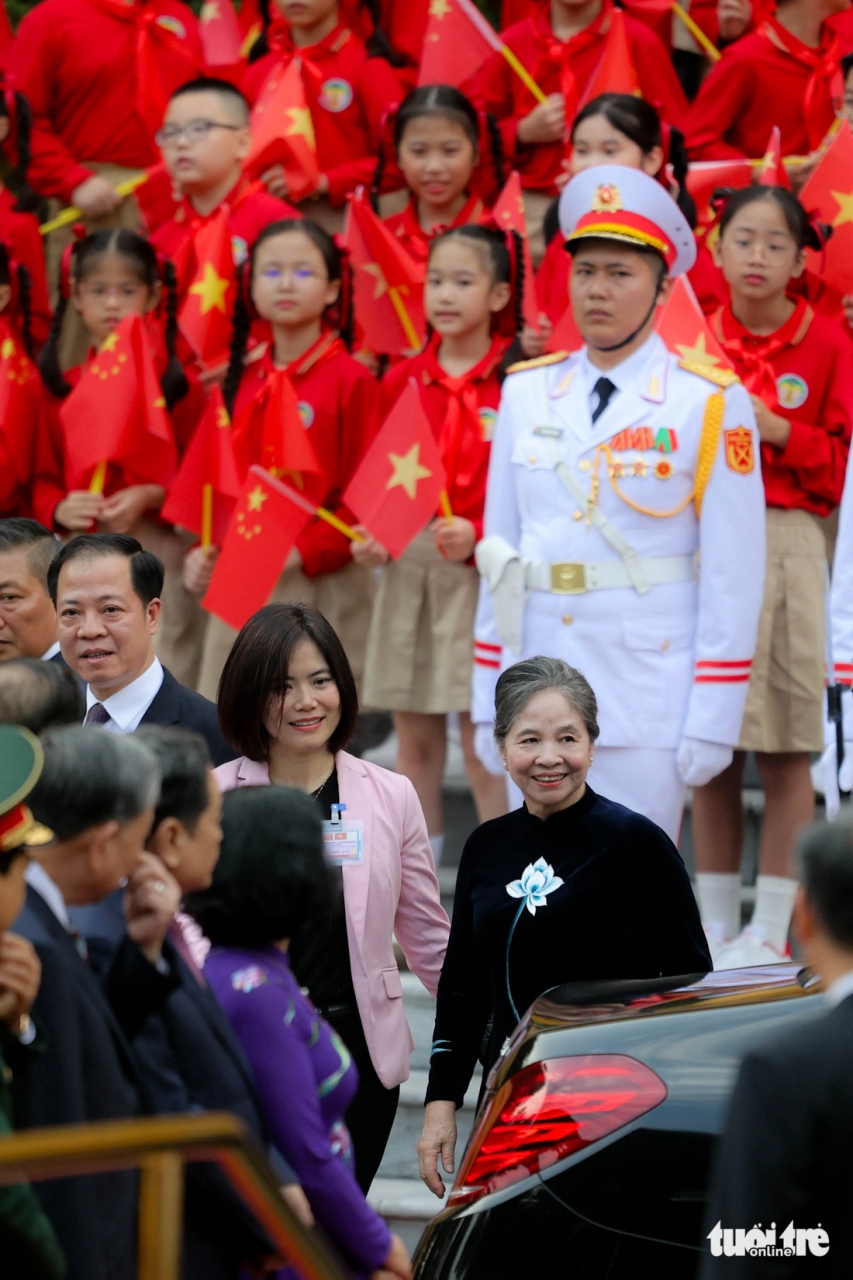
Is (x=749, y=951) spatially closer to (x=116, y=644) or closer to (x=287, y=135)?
(x=116, y=644)

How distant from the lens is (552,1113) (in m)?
2.37

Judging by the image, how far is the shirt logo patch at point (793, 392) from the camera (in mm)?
5156

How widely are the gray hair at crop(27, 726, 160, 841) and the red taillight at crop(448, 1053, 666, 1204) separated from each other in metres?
0.69

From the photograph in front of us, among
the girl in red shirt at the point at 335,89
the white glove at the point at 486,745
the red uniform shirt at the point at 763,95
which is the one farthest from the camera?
the girl in red shirt at the point at 335,89

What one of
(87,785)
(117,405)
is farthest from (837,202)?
(87,785)

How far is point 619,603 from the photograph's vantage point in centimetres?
429

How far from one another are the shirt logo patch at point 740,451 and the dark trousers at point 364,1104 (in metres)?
1.74

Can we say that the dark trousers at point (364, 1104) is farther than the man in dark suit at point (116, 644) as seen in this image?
No

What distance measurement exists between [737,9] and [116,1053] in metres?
5.78

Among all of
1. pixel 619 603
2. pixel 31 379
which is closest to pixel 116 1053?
pixel 619 603

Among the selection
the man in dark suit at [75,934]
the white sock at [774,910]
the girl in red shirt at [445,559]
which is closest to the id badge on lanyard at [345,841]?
the man in dark suit at [75,934]

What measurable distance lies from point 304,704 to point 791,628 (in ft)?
7.39

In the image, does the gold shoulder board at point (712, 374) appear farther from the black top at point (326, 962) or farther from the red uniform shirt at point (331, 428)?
the black top at point (326, 962)

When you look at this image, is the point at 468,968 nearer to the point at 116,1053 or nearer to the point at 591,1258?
the point at 591,1258
